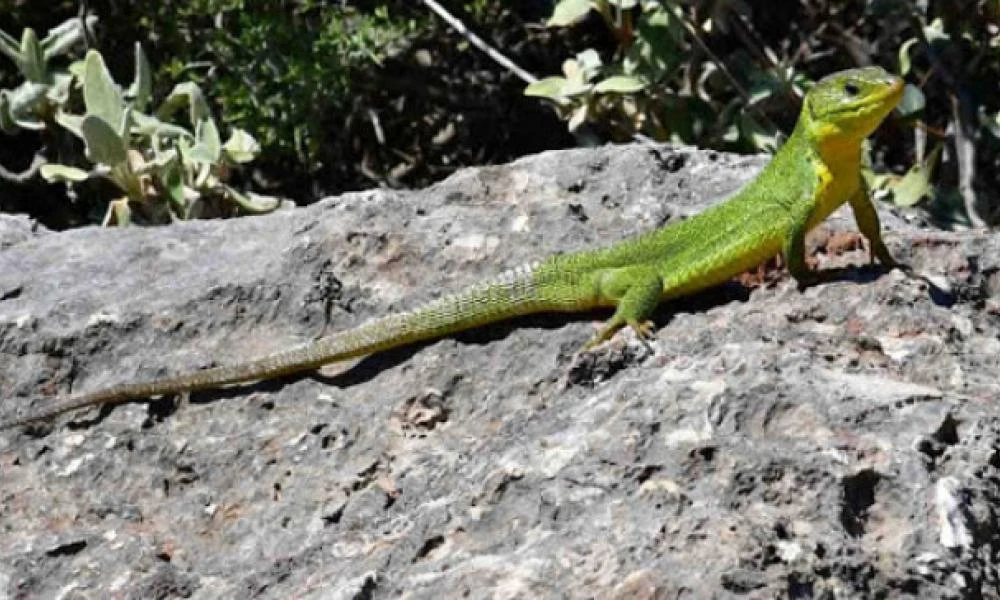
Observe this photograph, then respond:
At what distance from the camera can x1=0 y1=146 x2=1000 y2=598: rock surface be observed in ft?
11.2

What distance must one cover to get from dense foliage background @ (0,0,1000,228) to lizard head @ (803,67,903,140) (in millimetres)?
2305

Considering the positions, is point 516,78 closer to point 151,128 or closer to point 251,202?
point 251,202

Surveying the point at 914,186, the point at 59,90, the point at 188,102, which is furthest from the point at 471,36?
Result: the point at 914,186

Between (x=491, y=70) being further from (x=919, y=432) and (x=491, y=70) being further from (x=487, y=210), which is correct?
(x=919, y=432)

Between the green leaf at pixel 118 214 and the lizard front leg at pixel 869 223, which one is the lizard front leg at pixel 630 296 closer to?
the lizard front leg at pixel 869 223

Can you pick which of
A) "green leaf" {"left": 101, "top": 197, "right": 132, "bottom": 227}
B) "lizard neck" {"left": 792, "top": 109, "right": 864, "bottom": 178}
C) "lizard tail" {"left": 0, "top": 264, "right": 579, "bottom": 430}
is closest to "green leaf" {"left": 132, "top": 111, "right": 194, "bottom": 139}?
"green leaf" {"left": 101, "top": 197, "right": 132, "bottom": 227}

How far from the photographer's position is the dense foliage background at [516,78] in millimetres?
7195

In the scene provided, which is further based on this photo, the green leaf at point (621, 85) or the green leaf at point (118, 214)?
the green leaf at point (621, 85)

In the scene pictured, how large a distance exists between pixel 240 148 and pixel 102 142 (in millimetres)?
684

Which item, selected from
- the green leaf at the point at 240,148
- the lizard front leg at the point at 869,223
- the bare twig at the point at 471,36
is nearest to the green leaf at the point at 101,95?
the green leaf at the point at 240,148

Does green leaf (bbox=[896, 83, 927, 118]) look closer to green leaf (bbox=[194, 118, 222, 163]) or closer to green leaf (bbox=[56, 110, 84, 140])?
green leaf (bbox=[194, 118, 222, 163])

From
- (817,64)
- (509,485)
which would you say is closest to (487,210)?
(509,485)

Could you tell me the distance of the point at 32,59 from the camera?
7098mm

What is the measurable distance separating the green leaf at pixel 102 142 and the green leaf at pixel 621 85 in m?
1.88
